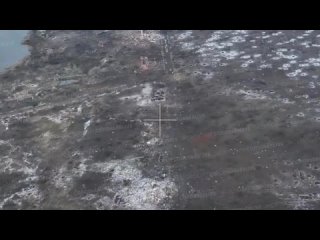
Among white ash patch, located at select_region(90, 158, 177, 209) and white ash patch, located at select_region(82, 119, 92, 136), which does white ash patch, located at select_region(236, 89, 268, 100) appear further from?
white ash patch, located at select_region(82, 119, 92, 136)

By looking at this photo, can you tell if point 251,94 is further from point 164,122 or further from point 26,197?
point 26,197

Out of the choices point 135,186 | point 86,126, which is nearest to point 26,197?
point 135,186

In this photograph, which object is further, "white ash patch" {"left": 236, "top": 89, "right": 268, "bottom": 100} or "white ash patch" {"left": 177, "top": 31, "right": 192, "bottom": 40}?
"white ash patch" {"left": 177, "top": 31, "right": 192, "bottom": 40}

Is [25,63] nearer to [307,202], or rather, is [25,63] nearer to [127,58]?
[127,58]

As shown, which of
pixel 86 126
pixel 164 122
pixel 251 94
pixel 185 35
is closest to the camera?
pixel 164 122

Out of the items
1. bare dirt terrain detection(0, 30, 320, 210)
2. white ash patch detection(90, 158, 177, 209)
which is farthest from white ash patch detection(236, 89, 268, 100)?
white ash patch detection(90, 158, 177, 209)

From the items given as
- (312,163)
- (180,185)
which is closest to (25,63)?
(180,185)
